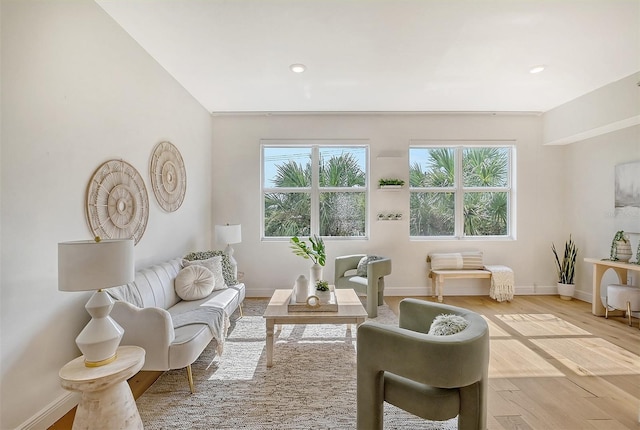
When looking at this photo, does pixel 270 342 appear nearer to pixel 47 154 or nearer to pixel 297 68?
pixel 47 154

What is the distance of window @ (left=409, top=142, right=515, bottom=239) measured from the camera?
4.82 meters

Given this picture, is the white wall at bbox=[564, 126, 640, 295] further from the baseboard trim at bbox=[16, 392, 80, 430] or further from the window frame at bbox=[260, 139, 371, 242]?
the baseboard trim at bbox=[16, 392, 80, 430]

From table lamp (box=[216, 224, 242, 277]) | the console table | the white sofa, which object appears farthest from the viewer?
table lamp (box=[216, 224, 242, 277])

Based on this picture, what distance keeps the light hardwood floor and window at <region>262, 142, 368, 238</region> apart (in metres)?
2.42

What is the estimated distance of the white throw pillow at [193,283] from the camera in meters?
3.05

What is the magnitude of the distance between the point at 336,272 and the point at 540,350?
93.6 inches

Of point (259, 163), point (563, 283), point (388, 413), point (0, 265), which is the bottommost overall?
point (388, 413)

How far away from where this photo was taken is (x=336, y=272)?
4.22 metres

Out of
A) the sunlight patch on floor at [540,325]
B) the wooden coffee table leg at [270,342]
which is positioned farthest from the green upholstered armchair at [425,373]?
the sunlight patch on floor at [540,325]

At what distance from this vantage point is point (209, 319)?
251cm

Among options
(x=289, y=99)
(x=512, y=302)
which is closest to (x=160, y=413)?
(x=289, y=99)

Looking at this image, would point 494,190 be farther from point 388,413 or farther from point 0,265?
point 0,265

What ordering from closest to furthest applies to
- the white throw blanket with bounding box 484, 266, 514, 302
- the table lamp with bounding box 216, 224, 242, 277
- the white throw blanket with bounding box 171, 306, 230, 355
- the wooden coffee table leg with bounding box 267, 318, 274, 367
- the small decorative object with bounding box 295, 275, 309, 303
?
the white throw blanket with bounding box 171, 306, 230, 355
the wooden coffee table leg with bounding box 267, 318, 274, 367
the small decorative object with bounding box 295, 275, 309, 303
the table lamp with bounding box 216, 224, 242, 277
the white throw blanket with bounding box 484, 266, 514, 302

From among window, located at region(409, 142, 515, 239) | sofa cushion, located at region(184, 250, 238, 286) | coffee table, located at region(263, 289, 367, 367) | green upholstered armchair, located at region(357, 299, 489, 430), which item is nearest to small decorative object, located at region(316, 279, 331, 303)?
coffee table, located at region(263, 289, 367, 367)
